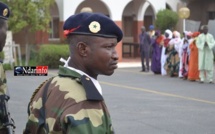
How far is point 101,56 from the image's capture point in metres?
2.75

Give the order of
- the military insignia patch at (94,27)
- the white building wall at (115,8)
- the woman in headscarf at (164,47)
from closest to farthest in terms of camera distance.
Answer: the military insignia patch at (94,27) < the woman in headscarf at (164,47) < the white building wall at (115,8)

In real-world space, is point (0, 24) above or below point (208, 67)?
above

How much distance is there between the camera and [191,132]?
9164 millimetres

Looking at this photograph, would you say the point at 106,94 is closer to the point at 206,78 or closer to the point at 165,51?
the point at 206,78

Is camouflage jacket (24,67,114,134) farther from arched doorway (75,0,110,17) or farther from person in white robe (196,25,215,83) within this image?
arched doorway (75,0,110,17)

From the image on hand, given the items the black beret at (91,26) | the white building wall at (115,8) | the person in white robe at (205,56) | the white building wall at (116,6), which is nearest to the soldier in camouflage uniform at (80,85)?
the black beret at (91,26)

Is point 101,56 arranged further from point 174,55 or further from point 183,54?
point 174,55

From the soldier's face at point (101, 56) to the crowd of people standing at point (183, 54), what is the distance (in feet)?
48.9

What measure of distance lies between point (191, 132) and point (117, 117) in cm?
190

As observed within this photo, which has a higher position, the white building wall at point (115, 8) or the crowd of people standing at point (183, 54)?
the white building wall at point (115, 8)

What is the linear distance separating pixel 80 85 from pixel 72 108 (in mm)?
143

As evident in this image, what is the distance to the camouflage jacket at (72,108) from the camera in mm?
2527

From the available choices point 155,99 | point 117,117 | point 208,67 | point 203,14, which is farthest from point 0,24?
point 203,14

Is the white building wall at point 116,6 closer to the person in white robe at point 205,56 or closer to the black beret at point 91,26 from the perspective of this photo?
the person in white robe at point 205,56
